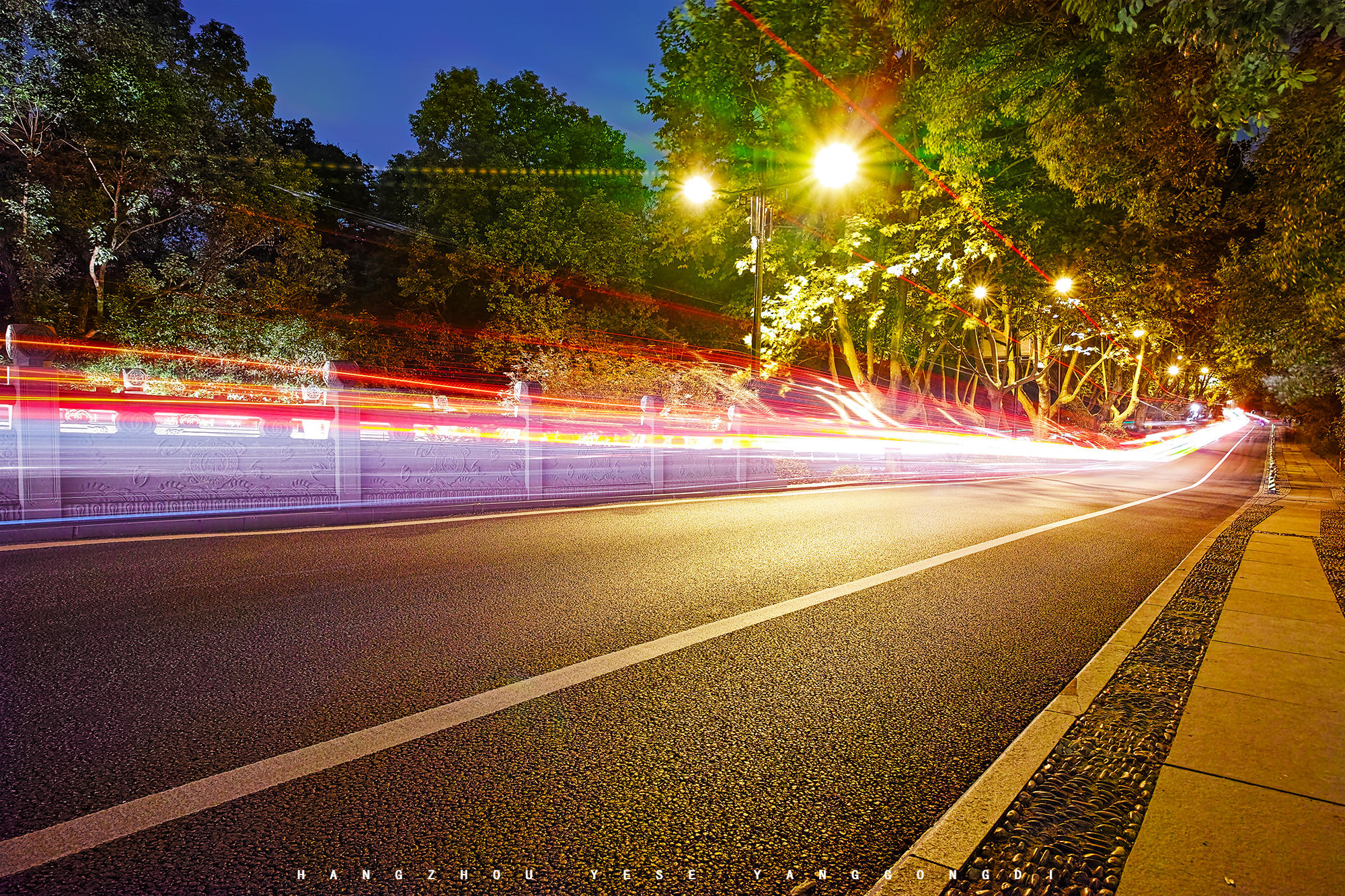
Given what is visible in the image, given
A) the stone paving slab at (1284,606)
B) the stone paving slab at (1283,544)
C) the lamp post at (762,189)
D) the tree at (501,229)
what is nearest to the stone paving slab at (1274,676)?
the stone paving slab at (1284,606)

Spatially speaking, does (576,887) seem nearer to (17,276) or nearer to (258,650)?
(258,650)

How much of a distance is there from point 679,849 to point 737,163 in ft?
67.6

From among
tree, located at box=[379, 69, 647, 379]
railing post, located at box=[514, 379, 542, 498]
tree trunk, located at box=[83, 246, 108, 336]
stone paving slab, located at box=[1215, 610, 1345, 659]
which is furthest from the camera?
tree, located at box=[379, 69, 647, 379]

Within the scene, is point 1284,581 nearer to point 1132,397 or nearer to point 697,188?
point 697,188

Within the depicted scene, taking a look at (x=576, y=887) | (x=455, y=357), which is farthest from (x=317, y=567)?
(x=455, y=357)

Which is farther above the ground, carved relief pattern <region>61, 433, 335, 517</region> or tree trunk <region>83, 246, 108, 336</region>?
tree trunk <region>83, 246, 108, 336</region>

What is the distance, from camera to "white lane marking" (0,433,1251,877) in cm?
235

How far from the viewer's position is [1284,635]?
508 centimetres

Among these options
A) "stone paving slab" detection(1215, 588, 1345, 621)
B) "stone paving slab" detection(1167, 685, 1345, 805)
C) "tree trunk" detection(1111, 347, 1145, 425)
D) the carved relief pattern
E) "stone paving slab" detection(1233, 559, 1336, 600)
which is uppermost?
"tree trunk" detection(1111, 347, 1145, 425)

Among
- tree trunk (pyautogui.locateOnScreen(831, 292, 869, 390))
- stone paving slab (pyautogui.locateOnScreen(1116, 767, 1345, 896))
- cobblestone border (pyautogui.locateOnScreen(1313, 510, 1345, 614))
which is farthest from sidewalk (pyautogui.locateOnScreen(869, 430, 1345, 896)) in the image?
tree trunk (pyautogui.locateOnScreen(831, 292, 869, 390))

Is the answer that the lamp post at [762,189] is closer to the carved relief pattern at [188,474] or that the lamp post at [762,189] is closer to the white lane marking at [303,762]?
the carved relief pattern at [188,474]

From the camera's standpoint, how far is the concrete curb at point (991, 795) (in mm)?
2314

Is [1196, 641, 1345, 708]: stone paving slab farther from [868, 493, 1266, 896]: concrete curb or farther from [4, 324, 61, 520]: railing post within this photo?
[4, 324, 61, 520]: railing post

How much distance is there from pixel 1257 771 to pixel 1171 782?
44 cm
